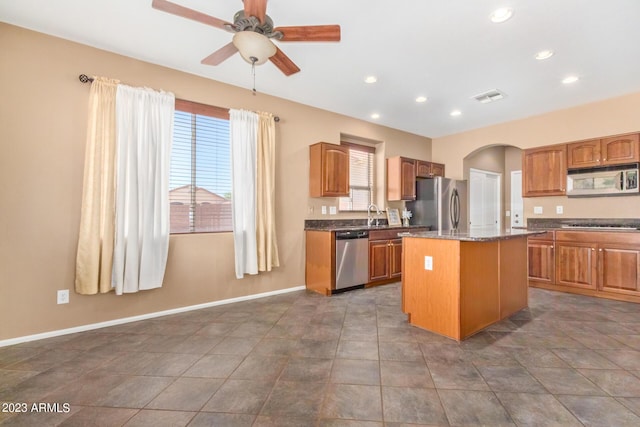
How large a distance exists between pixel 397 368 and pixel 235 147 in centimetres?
303

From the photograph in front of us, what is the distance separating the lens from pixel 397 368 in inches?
82.5

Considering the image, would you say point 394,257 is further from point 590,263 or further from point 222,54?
point 222,54

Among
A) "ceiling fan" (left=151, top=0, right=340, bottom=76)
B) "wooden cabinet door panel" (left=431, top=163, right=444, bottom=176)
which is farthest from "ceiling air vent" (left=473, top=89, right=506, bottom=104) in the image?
"ceiling fan" (left=151, top=0, right=340, bottom=76)

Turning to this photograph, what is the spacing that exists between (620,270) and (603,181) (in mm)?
1275

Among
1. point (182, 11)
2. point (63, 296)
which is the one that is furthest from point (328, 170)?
point (63, 296)

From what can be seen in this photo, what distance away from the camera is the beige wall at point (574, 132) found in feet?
13.0

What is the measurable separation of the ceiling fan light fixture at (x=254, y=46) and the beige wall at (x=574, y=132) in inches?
187

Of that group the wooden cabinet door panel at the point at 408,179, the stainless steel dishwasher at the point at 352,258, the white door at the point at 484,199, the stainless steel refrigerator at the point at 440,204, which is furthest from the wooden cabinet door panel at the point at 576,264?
the stainless steel dishwasher at the point at 352,258

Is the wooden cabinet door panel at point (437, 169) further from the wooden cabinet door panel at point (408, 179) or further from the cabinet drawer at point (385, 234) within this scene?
the cabinet drawer at point (385, 234)

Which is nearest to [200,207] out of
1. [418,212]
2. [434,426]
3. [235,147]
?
[235,147]

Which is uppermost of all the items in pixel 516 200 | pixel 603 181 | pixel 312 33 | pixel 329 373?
pixel 312 33

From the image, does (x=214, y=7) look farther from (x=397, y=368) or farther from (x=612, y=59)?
(x=612, y=59)

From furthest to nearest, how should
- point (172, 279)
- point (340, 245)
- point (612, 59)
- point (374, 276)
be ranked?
1. point (374, 276)
2. point (340, 245)
3. point (172, 279)
4. point (612, 59)

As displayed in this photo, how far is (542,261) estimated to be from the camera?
434 centimetres
